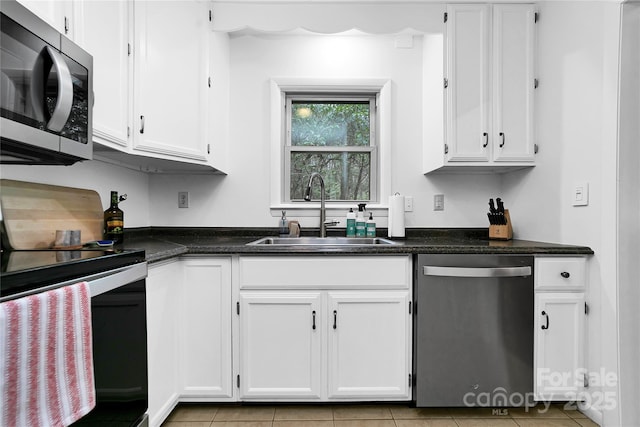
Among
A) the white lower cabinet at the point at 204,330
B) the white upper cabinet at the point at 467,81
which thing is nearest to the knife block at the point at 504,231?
the white upper cabinet at the point at 467,81

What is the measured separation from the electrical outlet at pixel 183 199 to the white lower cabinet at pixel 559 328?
6.98ft

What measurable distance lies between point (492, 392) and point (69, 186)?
7.50 feet

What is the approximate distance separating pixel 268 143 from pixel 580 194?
1.84 metres

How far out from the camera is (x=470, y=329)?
1.75 metres

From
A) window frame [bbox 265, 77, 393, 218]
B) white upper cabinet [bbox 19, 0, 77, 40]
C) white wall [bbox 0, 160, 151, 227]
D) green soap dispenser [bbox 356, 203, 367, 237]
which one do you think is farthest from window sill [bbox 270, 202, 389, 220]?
white upper cabinet [bbox 19, 0, 77, 40]

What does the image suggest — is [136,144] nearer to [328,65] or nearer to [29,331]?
[29,331]

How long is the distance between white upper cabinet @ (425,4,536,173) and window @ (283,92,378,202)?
0.62 metres

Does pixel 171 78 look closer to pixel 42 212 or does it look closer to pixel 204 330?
pixel 42 212

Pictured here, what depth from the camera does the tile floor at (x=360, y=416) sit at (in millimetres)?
1742

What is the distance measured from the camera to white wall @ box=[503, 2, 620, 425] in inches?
64.3

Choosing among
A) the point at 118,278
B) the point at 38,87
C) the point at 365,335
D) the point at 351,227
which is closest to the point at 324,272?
the point at 365,335

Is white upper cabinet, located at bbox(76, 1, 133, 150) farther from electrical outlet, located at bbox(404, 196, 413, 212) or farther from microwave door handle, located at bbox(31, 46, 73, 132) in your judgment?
electrical outlet, located at bbox(404, 196, 413, 212)

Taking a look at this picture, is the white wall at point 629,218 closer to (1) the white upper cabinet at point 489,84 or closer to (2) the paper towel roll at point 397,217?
(1) the white upper cabinet at point 489,84

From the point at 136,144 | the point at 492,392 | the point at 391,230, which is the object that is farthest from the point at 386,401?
the point at 136,144
